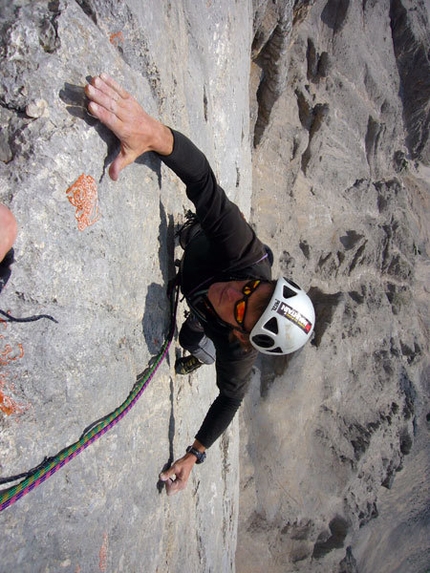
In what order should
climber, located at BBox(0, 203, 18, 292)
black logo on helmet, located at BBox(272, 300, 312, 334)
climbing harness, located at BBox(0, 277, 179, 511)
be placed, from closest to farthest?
climber, located at BBox(0, 203, 18, 292) < climbing harness, located at BBox(0, 277, 179, 511) < black logo on helmet, located at BBox(272, 300, 312, 334)

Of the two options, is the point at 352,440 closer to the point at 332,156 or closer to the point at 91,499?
the point at 332,156

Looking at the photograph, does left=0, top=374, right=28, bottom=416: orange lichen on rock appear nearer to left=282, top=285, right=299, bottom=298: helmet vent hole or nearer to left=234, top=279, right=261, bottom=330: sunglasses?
left=234, top=279, right=261, bottom=330: sunglasses

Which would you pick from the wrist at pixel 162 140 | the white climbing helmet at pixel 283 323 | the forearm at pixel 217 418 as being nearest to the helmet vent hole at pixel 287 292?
the white climbing helmet at pixel 283 323

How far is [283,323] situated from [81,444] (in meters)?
1.42

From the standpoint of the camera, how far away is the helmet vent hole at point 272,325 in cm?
269

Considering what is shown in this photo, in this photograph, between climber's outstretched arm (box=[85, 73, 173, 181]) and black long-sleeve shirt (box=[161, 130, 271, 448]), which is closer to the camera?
climber's outstretched arm (box=[85, 73, 173, 181])

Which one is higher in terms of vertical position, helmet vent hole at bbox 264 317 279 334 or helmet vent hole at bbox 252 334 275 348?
helmet vent hole at bbox 264 317 279 334

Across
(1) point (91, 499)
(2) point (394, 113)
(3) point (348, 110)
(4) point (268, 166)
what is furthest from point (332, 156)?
(1) point (91, 499)

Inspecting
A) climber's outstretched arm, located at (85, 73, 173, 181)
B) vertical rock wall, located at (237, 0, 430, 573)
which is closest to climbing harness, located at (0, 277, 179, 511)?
climber's outstretched arm, located at (85, 73, 173, 181)

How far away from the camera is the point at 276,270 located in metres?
7.72

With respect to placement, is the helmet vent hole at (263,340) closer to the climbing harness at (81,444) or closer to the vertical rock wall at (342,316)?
the climbing harness at (81,444)

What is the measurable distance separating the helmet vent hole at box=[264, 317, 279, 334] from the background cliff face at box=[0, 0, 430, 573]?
765mm

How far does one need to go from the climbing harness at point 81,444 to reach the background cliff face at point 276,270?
1.8 inches

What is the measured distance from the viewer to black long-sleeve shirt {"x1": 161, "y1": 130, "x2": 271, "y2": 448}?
2.42m
